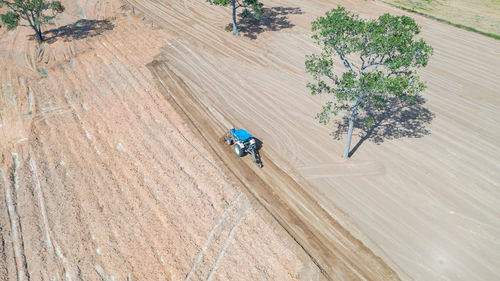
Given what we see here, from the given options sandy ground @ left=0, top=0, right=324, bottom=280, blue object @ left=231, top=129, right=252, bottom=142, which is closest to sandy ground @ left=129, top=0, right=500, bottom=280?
blue object @ left=231, top=129, right=252, bottom=142

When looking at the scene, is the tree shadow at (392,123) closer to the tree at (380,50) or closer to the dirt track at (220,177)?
the dirt track at (220,177)

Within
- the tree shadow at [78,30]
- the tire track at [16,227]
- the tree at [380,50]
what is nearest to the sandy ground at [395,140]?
the tree at [380,50]

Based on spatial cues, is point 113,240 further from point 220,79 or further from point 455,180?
point 455,180

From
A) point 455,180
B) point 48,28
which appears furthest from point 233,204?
point 48,28

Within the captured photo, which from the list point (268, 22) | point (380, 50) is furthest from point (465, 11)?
point (380, 50)

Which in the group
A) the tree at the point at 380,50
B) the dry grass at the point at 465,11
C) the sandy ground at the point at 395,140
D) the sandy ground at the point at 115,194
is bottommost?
the sandy ground at the point at 115,194
